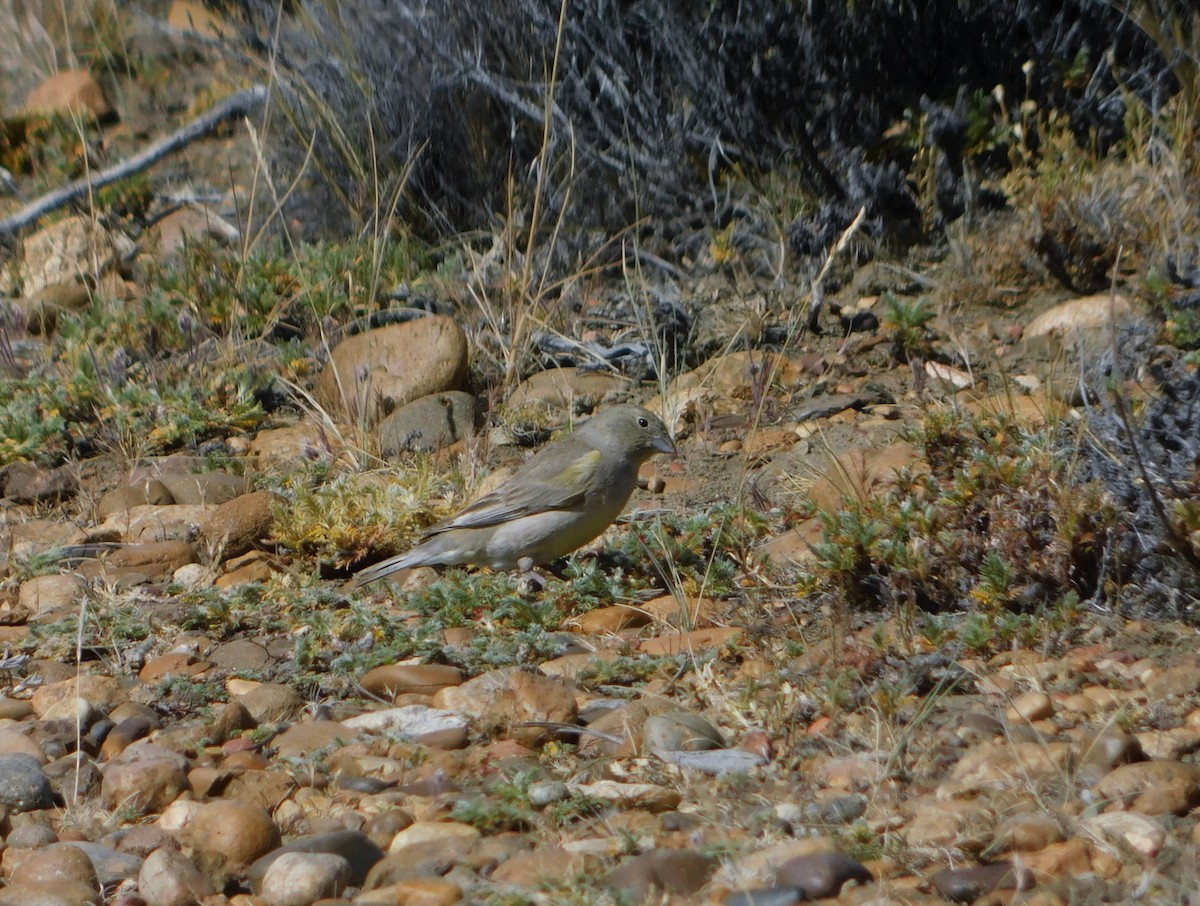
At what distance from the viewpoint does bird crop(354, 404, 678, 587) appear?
235 inches

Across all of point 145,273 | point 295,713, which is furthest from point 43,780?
point 145,273

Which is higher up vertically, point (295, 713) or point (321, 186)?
point (321, 186)

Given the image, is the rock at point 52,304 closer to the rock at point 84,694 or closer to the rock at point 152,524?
the rock at point 152,524

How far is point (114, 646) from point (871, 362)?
4.38 m

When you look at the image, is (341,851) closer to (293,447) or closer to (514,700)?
(514,700)

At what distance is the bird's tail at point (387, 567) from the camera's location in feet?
19.2

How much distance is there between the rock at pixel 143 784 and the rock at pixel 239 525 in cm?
217

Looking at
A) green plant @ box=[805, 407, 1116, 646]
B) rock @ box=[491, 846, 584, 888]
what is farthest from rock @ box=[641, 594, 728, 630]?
rock @ box=[491, 846, 584, 888]

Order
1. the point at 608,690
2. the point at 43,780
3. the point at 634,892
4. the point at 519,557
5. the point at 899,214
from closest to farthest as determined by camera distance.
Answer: the point at 634,892
the point at 43,780
the point at 608,690
the point at 519,557
the point at 899,214

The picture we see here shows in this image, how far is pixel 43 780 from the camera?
387 cm

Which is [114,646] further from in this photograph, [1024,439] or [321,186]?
[321,186]

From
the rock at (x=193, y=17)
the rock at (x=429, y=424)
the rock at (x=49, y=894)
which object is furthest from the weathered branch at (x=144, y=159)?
the rock at (x=49, y=894)

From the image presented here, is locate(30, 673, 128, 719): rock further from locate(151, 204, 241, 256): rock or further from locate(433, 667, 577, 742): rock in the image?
locate(151, 204, 241, 256): rock

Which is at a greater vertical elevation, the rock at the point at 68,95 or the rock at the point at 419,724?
the rock at the point at 68,95
